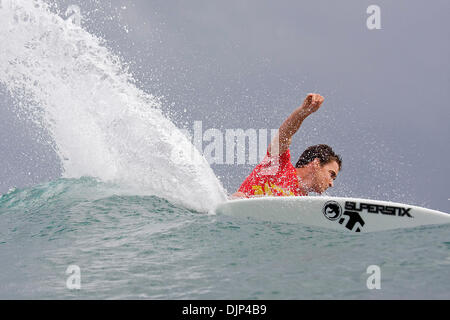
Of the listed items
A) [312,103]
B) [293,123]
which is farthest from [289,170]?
[312,103]

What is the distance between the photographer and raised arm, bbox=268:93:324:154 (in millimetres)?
5152

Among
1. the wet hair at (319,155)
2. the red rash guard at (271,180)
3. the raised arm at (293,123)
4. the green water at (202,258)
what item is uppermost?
the raised arm at (293,123)

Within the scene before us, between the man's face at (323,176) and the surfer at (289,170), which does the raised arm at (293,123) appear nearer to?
the surfer at (289,170)

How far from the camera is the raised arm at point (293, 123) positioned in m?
5.15

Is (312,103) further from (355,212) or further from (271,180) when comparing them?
(355,212)

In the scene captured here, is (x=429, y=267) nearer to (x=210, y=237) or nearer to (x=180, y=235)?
(x=210, y=237)

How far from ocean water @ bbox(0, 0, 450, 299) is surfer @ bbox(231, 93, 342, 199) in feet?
2.30

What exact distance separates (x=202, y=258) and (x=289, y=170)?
7.40 ft

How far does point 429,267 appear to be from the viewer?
372 centimetres

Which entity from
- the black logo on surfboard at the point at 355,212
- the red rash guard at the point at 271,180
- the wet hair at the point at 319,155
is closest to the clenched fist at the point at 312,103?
the red rash guard at the point at 271,180

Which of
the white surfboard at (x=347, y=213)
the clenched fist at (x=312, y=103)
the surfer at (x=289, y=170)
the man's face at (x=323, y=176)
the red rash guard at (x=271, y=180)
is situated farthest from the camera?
the man's face at (x=323, y=176)

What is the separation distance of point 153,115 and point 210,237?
3522mm
